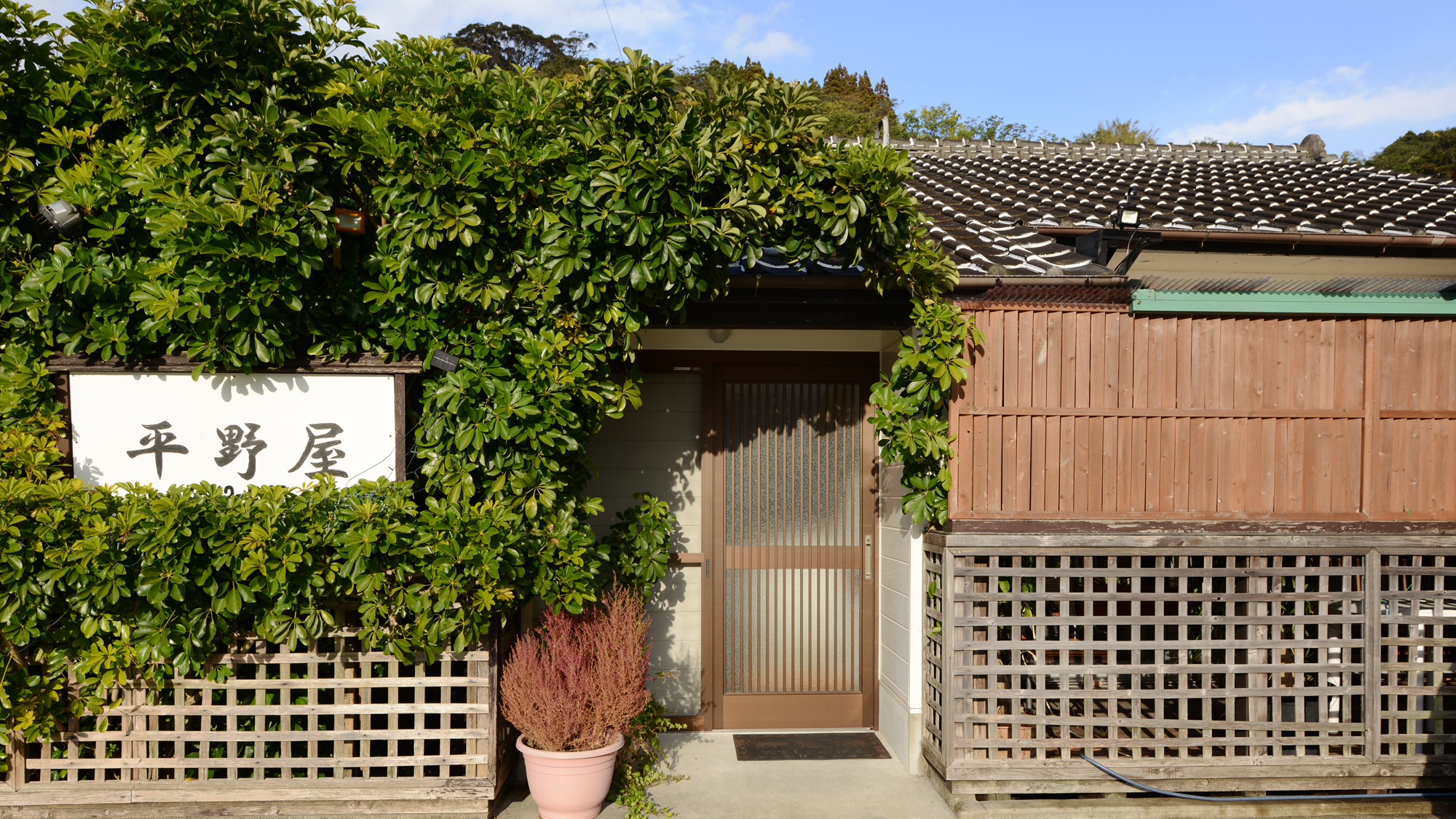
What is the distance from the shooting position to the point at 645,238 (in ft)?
13.4

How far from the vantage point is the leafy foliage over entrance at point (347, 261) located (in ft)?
12.8

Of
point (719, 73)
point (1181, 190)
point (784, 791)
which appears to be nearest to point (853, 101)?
point (719, 73)

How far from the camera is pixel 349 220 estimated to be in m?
4.27

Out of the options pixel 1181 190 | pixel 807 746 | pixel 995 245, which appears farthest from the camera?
pixel 1181 190

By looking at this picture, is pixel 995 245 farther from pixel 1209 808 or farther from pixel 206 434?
pixel 206 434

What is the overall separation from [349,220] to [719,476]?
9.89ft

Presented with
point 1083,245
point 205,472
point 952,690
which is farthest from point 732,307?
point 205,472

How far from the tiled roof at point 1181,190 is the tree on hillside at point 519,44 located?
1210 inches

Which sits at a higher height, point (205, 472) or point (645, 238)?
point (645, 238)

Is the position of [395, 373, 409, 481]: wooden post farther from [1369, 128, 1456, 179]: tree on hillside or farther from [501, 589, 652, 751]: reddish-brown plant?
[1369, 128, 1456, 179]: tree on hillside

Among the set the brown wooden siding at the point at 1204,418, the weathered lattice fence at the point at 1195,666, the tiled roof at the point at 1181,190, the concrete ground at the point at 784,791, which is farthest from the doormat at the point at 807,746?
the tiled roof at the point at 1181,190

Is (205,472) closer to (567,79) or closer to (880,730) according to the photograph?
(567,79)

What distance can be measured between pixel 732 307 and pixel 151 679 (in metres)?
3.82

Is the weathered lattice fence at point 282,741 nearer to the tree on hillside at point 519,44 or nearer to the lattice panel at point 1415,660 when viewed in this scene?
the lattice panel at point 1415,660
